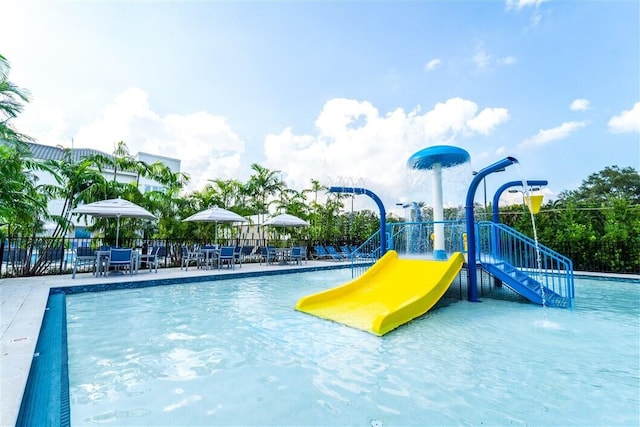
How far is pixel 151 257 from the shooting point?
1098 cm

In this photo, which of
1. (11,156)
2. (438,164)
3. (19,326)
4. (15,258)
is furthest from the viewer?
(15,258)

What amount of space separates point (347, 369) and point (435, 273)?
4.03 m

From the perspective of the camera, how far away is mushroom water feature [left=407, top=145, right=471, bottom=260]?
26.0 feet

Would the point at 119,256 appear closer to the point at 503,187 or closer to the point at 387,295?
the point at 387,295

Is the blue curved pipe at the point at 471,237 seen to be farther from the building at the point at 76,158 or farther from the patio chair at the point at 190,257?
the building at the point at 76,158

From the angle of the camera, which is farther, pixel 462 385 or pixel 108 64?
pixel 108 64

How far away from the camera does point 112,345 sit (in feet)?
13.6

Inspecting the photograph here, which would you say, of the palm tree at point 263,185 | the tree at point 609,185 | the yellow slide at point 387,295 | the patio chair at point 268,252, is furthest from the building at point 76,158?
the tree at point 609,185

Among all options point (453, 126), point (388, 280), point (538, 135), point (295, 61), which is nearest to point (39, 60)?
point (295, 61)

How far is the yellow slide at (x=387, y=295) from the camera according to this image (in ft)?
17.1

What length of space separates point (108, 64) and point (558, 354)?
48.8 ft

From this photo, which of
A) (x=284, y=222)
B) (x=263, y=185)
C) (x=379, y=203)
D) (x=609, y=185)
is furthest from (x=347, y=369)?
(x=609, y=185)

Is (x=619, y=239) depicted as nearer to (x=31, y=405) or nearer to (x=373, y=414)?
(x=373, y=414)

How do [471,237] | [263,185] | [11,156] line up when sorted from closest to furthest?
[471,237] < [11,156] < [263,185]
